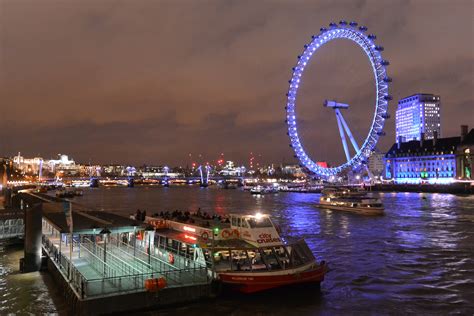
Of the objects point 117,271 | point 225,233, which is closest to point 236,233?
point 225,233

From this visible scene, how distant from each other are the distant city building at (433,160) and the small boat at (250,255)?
5562 inches

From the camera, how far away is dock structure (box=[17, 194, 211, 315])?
18250mm

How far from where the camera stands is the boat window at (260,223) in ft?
78.0

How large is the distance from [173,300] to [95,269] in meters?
4.22

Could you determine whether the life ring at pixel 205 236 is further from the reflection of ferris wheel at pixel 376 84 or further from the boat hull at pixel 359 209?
the reflection of ferris wheel at pixel 376 84

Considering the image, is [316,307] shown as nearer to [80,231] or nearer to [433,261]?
[80,231]

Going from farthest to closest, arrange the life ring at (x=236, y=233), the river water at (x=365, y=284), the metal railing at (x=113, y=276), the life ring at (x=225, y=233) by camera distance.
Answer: the life ring at (x=236, y=233) < the life ring at (x=225, y=233) < the river water at (x=365, y=284) < the metal railing at (x=113, y=276)

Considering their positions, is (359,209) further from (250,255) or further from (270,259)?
(250,255)

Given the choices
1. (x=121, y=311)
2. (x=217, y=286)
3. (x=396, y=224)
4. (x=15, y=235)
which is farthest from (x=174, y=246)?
(x=396, y=224)

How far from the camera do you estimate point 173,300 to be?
19.7 metres

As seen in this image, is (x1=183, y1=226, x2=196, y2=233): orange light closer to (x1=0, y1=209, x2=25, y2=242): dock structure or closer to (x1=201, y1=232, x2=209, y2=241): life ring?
(x1=201, y1=232, x2=209, y2=241): life ring

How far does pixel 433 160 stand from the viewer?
541 ft

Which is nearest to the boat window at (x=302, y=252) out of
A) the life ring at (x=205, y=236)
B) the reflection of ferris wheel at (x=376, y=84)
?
the life ring at (x=205, y=236)

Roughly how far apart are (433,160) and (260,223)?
156m
